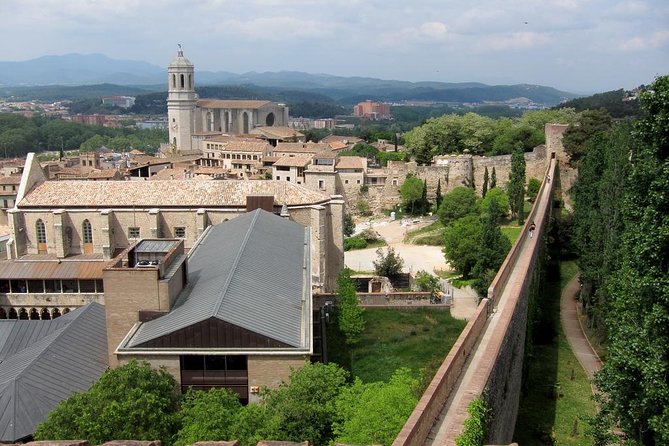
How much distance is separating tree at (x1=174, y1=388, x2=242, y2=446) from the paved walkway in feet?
51.7

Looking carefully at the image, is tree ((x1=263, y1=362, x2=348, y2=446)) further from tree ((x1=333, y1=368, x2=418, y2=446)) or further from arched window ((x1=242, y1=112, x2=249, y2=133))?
arched window ((x1=242, y1=112, x2=249, y2=133))

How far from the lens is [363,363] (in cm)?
2712

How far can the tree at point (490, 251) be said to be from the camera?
35062 millimetres

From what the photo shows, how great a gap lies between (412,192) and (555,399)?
4055 centimetres

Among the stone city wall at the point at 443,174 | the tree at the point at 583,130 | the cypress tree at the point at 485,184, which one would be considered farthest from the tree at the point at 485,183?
the tree at the point at 583,130

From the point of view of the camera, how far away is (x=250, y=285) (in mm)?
21625

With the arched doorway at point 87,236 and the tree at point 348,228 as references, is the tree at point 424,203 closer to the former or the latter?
the tree at point 348,228

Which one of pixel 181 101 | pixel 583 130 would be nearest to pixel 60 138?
pixel 181 101

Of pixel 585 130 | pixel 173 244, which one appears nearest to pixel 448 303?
pixel 173 244

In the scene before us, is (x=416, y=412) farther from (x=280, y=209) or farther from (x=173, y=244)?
(x=280, y=209)

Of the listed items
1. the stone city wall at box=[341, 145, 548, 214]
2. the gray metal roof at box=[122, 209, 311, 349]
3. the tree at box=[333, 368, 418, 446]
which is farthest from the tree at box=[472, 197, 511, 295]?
the stone city wall at box=[341, 145, 548, 214]

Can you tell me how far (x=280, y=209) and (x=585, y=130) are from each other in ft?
108

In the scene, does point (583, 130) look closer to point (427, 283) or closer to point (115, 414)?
point (427, 283)

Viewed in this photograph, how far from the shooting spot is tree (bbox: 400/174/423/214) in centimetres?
6456
